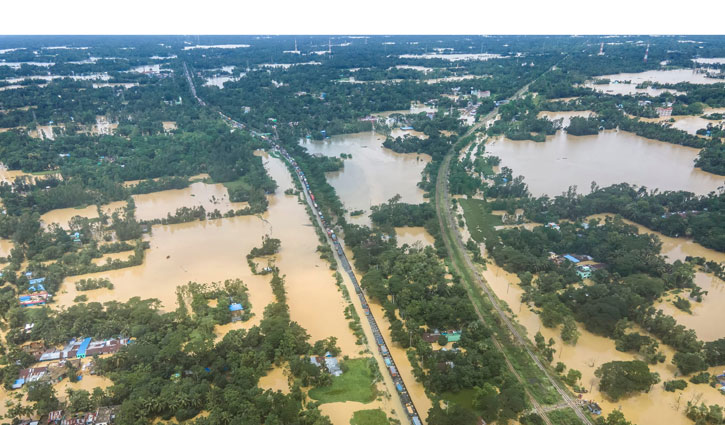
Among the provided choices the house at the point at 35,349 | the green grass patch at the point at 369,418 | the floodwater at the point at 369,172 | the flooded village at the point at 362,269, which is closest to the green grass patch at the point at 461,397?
the flooded village at the point at 362,269

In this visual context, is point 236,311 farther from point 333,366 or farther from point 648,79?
point 648,79

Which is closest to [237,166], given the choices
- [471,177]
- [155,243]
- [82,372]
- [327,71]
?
[155,243]

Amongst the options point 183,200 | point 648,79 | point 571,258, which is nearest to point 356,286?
point 571,258

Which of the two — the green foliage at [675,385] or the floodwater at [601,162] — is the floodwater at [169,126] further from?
the green foliage at [675,385]

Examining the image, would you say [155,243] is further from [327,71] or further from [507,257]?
[327,71]

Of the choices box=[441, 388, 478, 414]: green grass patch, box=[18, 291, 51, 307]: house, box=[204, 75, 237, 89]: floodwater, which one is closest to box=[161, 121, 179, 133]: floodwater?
box=[204, 75, 237, 89]: floodwater

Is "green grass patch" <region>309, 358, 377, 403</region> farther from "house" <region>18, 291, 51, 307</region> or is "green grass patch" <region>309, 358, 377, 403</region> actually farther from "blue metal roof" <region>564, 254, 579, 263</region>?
"house" <region>18, 291, 51, 307</region>

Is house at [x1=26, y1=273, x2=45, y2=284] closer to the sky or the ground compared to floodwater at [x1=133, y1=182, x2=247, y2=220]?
closer to the ground
